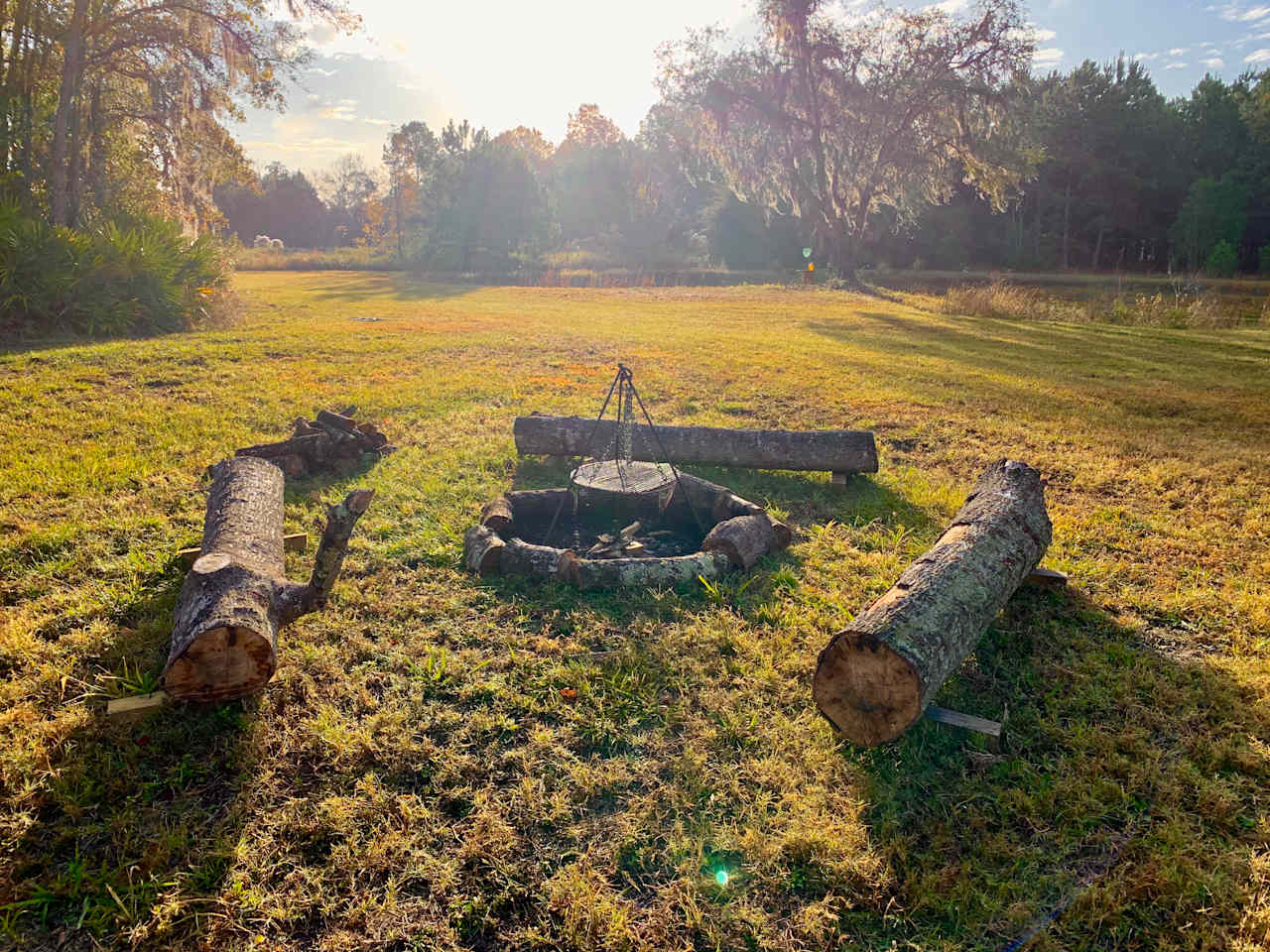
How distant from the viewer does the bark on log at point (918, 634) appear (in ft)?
9.48

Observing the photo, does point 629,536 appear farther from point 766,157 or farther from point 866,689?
point 766,157

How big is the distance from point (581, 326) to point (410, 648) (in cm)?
1324

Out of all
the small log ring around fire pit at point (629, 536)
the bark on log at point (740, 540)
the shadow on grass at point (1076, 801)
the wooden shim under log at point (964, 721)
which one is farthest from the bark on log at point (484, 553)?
the wooden shim under log at point (964, 721)

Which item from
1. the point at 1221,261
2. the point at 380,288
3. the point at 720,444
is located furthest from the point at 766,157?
the point at 720,444

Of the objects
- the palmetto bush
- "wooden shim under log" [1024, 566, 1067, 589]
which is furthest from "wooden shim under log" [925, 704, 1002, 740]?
the palmetto bush

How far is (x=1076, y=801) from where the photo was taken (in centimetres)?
276

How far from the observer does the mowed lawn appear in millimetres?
2326

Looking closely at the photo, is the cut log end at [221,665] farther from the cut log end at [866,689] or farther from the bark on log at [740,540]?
the bark on log at [740,540]

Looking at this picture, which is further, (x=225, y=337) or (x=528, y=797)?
(x=225, y=337)

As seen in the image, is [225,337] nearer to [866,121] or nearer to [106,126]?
[106,126]

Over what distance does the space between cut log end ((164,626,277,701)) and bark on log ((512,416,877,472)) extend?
3.32 metres

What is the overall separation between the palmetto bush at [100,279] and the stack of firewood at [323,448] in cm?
798

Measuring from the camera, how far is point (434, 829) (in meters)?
2.61

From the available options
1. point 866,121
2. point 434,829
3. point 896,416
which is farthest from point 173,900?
point 866,121
